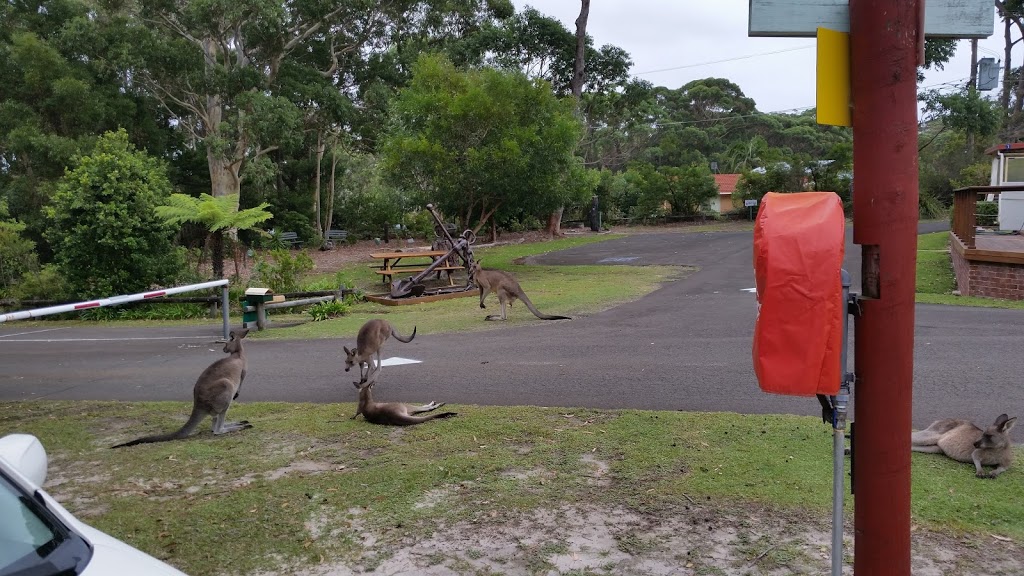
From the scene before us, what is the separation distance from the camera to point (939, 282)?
56.3ft

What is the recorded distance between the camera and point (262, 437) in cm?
692

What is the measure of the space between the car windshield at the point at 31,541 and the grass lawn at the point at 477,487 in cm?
180

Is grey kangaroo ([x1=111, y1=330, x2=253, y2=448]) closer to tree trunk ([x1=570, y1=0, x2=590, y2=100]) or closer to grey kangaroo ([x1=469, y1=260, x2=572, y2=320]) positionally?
grey kangaroo ([x1=469, y1=260, x2=572, y2=320])

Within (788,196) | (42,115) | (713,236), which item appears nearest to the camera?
(788,196)

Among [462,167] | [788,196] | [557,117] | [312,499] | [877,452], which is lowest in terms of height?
[312,499]

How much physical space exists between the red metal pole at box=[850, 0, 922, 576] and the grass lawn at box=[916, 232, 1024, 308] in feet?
41.3

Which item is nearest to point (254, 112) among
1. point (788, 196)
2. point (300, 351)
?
point (300, 351)

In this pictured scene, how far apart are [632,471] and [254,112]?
22664 millimetres

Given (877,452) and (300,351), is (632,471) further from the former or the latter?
(300,351)

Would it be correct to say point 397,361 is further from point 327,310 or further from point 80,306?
point 327,310

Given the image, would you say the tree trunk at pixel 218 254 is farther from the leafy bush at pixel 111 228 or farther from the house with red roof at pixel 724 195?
the house with red roof at pixel 724 195

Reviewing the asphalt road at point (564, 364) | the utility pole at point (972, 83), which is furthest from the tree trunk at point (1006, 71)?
the asphalt road at point (564, 364)

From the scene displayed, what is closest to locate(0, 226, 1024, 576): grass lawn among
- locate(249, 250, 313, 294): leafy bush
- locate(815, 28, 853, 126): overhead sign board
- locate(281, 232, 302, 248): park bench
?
locate(815, 28, 853, 126): overhead sign board

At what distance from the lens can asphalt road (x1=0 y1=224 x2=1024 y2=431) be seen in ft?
25.5
